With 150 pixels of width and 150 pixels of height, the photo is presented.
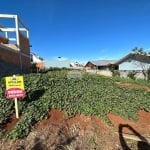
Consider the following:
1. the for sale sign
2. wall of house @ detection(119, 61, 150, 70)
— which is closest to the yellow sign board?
the for sale sign

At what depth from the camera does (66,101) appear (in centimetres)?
701

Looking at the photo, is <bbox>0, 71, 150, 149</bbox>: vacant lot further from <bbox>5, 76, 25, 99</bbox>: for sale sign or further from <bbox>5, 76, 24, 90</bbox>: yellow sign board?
<bbox>5, 76, 24, 90</bbox>: yellow sign board

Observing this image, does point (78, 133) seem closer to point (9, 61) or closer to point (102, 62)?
point (9, 61)

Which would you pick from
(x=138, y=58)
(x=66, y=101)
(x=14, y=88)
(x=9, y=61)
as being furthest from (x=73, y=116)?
(x=138, y=58)

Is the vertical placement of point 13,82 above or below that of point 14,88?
above

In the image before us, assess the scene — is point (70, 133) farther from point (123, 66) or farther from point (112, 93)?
point (123, 66)

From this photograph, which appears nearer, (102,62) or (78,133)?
(78,133)

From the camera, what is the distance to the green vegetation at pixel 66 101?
5867 millimetres

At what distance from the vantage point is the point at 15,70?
15078 millimetres

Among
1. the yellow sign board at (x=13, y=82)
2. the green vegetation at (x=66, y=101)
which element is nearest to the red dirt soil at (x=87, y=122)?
the green vegetation at (x=66, y=101)

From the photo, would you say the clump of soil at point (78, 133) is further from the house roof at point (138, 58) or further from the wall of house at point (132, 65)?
the wall of house at point (132, 65)

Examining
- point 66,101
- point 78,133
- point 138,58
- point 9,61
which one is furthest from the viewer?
point 138,58

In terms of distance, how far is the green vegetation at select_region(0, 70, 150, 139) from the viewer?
231 inches

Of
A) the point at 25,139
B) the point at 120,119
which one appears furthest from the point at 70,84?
the point at 25,139
